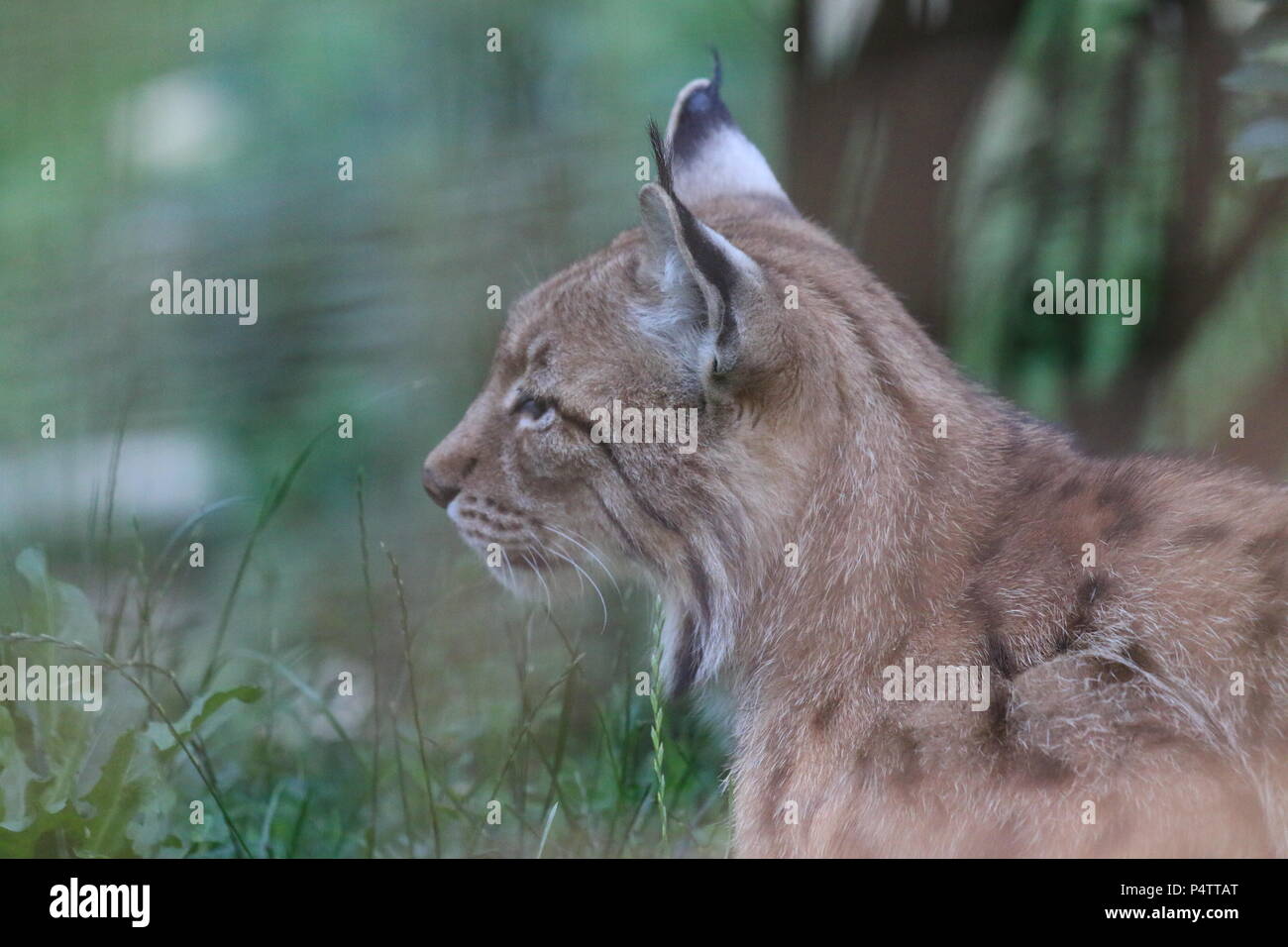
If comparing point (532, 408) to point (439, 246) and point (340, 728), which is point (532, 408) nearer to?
point (340, 728)

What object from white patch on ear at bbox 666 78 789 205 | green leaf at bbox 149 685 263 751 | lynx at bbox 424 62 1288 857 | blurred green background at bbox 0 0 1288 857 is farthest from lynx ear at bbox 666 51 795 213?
green leaf at bbox 149 685 263 751

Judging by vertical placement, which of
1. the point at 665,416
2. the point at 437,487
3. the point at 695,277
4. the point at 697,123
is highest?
the point at 697,123

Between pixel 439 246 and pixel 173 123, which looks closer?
pixel 173 123

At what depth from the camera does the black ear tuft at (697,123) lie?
3.95 metres

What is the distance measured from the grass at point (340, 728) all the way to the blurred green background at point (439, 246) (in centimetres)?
2

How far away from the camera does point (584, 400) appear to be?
344cm

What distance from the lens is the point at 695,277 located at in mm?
3061

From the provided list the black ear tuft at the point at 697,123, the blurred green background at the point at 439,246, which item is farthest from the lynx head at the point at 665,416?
the blurred green background at the point at 439,246

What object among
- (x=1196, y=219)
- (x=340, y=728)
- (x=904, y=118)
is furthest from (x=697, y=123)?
(x=340, y=728)

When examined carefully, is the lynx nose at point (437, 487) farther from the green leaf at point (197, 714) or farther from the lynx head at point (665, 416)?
the green leaf at point (197, 714)

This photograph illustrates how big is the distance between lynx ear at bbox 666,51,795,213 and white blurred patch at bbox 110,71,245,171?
156 centimetres

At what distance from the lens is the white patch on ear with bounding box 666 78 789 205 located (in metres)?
3.93

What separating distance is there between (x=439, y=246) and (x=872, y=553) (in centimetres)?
237
